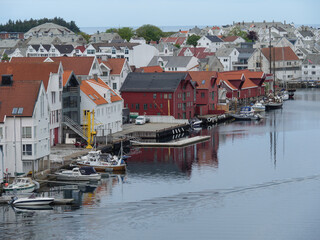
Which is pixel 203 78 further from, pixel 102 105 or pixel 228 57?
pixel 228 57

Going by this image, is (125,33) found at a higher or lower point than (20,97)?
higher

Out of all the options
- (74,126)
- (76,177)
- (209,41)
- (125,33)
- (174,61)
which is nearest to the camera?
(76,177)

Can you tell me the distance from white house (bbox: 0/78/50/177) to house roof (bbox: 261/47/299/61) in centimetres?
8775

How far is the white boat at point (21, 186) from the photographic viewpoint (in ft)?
123

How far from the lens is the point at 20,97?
1634 inches

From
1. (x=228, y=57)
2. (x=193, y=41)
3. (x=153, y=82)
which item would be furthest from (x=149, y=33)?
(x=153, y=82)

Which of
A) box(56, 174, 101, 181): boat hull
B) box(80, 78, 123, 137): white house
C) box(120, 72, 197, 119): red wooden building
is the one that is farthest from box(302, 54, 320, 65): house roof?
box(56, 174, 101, 181): boat hull

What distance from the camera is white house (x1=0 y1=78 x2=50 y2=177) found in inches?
1590

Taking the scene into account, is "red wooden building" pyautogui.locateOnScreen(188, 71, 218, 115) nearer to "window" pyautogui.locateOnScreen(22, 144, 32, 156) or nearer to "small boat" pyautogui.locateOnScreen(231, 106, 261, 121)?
"small boat" pyautogui.locateOnScreen(231, 106, 261, 121)

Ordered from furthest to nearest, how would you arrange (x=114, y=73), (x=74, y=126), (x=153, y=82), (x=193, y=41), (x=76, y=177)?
1. (x=193, y=41)
2. (x=114, y=73)
3. (x=153, y=82)
4. (x=74, y=126)
5. (x=76, y=177)

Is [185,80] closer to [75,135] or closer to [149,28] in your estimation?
[75,135]

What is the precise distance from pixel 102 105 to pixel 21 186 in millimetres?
19948

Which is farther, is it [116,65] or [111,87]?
[116,65]

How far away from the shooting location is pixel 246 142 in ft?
194
